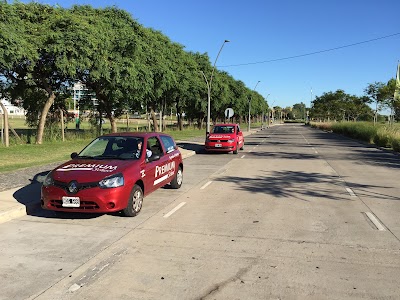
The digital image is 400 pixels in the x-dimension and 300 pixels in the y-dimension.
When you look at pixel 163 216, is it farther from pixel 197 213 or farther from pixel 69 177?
pixel 69 177

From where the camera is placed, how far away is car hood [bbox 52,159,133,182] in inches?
272

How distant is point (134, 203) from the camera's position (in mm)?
7492

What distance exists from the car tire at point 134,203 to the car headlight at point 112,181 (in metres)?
0.42

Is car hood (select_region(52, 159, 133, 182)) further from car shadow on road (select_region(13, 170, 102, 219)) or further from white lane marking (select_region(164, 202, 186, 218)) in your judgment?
white lane marking (select_region(164, 202, 186, 218))

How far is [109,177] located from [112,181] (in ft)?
0.28

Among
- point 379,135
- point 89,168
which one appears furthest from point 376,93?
point 89,168

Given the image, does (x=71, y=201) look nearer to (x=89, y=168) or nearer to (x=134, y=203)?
(x=89, y=168)

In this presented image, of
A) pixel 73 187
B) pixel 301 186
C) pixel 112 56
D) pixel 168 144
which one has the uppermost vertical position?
pixel 112 56

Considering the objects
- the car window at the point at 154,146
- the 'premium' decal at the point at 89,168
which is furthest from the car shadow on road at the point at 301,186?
the 'premium' decal at the point at 89,168

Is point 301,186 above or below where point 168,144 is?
below

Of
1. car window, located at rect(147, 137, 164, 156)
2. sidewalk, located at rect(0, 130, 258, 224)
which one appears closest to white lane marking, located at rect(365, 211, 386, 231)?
car window, located at rect(147, 137, 164, 156)

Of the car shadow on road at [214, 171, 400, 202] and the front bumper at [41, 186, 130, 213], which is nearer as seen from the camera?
the front bumper at [41, 186, 130, 213]

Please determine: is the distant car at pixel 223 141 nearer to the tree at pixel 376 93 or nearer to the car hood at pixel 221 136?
the car hood at pixel 221 136

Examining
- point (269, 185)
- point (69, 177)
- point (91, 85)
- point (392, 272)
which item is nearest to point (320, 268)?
point (392, 272)
